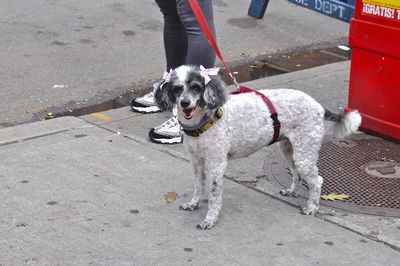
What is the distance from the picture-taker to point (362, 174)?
4703 mm

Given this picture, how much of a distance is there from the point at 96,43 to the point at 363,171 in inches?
152

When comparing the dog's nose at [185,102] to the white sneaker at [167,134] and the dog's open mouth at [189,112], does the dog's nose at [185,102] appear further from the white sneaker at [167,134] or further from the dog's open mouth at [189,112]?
the white sneaker at [167,134]

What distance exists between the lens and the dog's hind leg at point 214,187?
3.88m

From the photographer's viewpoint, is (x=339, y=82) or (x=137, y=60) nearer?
(x=339, y=82)

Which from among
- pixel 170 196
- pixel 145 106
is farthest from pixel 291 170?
pixel 145 106

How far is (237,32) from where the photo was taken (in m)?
8.43

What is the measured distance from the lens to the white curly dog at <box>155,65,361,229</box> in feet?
12.1

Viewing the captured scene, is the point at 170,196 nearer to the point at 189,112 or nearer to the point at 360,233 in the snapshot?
the point at 189,112

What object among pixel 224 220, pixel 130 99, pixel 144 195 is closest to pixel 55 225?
pixel 144 195

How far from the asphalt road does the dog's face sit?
2.35 meters

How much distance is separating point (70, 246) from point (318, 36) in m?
5.56

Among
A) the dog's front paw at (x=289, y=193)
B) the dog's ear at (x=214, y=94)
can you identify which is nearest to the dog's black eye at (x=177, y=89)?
the dog's ear at (x=214, y=94)

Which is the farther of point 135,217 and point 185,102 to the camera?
point 135,217

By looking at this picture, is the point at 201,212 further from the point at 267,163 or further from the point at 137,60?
the point at 137,60
